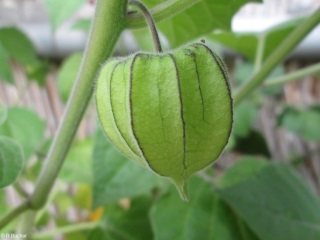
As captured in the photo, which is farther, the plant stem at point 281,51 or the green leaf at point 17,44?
the green leaf at point 17,44

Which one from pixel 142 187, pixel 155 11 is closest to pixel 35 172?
pixel 142 187

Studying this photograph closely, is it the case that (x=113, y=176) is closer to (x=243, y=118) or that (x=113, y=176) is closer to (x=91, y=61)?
(x=91, y=61)

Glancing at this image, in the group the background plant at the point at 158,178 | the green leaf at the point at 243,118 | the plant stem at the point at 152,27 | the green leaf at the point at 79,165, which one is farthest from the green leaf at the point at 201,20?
the green leaf at the point at 243,118

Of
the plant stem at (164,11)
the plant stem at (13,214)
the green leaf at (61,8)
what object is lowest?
the plant stem at (13,214)

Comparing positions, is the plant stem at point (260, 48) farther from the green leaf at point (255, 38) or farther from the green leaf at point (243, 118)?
the green leaf at point (243, 118)

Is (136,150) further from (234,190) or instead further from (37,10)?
(37,10)

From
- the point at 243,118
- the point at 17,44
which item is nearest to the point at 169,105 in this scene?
the point at 17,44
